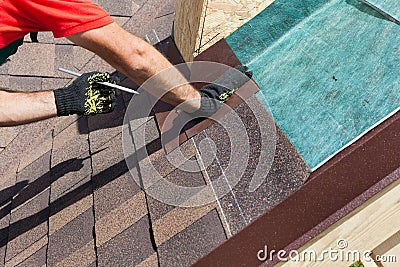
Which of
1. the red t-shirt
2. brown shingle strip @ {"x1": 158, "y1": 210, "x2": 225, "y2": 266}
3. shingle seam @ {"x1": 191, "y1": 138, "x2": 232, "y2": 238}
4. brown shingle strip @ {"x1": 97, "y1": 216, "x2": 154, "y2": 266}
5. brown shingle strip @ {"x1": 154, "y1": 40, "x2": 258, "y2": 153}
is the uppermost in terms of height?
the red t-shirt

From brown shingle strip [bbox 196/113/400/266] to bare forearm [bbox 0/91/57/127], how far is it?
1.18 metres

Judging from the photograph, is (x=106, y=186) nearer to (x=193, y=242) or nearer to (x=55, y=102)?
(x=55, y=102)

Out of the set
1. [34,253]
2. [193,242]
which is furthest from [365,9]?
[34,253]

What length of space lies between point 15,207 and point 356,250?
2.13 metres

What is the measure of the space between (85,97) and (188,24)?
0.72 m

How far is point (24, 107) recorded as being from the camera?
2514 millimetres

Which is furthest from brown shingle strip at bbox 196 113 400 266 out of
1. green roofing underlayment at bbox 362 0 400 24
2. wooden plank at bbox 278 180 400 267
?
green roofing underlayment at bbox 362 0 400 24

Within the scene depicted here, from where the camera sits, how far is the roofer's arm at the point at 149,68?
89.4 inches

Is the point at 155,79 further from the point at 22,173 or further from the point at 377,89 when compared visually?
the point at 22,173

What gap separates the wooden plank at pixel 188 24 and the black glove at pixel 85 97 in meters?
0.52

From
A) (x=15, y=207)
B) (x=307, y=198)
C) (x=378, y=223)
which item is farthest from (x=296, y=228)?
(x=15, y=207)

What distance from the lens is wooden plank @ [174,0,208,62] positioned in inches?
108

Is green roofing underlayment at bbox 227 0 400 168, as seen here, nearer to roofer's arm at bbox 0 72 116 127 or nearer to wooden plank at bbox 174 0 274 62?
wooden plank at bbox 174 0 274 62

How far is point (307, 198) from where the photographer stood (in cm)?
178
